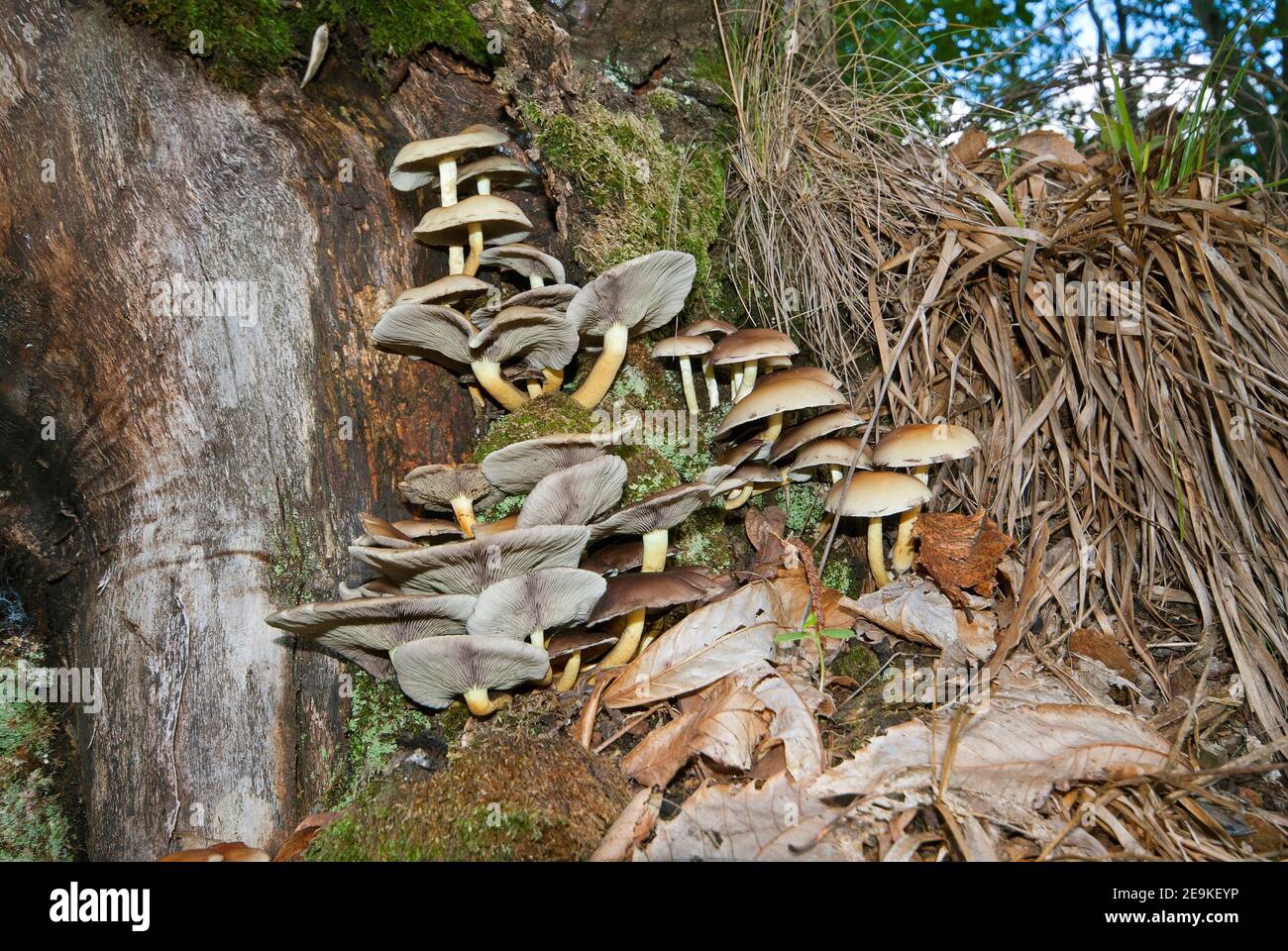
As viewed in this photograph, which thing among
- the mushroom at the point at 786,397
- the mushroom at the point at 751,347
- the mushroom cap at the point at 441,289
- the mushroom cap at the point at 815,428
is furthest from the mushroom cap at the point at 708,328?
the mushroom cap at the point at 441,289

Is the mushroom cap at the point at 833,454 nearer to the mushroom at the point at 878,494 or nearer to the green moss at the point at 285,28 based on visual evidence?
the mushroom at the point at 878,494

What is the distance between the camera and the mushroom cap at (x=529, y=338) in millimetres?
2566

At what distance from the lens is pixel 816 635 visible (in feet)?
8.10

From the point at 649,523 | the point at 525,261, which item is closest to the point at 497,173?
the point at 525,261

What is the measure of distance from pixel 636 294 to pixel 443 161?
2.95 ft

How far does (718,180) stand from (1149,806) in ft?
9.25

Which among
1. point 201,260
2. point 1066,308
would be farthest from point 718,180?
point 201,260

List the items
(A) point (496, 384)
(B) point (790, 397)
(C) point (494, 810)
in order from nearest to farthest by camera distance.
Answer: (C) point (494, 810)
(B) point (790, 397)
(A) point (496, 384)

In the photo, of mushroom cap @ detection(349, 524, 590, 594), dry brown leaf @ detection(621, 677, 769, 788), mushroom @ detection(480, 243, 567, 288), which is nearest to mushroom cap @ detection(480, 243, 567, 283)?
mushroom @ detection(480, 243, 567, 288)

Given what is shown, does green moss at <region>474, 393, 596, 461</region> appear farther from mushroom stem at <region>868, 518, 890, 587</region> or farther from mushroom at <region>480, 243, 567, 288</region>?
mushroom stem at <region>868, 518, 890, 587</region>

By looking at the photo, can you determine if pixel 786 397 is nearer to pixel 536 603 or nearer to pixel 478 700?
pixel 536 603

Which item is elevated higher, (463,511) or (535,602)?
(463,511)

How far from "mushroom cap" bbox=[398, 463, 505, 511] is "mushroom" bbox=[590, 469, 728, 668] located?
1.56 ft

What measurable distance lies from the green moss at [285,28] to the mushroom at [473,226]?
654 mm
